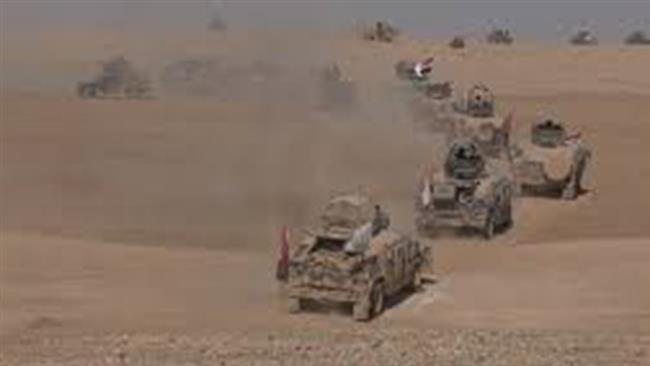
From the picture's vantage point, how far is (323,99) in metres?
45.4

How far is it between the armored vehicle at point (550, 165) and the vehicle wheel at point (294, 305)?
13559 mm

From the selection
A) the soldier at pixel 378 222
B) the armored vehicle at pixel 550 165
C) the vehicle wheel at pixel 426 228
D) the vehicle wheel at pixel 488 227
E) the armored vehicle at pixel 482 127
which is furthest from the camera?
the armored vehicle at pixel 482 127

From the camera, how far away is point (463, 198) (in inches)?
1095

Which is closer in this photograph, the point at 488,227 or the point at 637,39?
the point at 488,227

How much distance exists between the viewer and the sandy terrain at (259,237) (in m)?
17.0

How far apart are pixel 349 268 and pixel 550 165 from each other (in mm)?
14100

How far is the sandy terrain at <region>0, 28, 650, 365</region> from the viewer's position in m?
17.0

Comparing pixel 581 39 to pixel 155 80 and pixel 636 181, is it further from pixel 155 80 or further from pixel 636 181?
pixel 636 181

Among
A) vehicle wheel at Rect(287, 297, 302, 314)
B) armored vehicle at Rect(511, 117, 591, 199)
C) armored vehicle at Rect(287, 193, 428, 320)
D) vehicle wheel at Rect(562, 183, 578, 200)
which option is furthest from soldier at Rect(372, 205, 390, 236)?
vehicle wheel at Rect(562, 183, 578, 200)

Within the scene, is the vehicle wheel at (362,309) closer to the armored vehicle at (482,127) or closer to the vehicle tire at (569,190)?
the vehicle tire at (569,190)

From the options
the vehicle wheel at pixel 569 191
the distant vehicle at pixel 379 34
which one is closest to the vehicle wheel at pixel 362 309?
the vehicle wheel at pixel 569 191

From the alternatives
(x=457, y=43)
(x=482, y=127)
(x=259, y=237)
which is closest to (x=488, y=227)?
(x=259, y=237)

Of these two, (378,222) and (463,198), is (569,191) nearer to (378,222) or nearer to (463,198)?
(463,198)

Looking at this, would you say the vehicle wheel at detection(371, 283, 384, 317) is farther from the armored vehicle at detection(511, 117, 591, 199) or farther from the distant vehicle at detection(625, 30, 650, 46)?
the distant vehicle at detection(625, 30, 650, 46)
